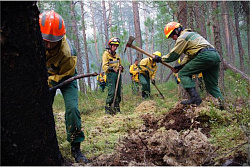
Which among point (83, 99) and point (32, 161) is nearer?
point (32, 161)

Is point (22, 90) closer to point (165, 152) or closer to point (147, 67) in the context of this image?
point (165, 152)

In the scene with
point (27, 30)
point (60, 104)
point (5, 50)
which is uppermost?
point (27, 30)

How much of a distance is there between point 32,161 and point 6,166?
18 centimetres

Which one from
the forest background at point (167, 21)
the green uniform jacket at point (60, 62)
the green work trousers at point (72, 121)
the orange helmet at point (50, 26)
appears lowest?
the green work trousers at point (72, 121)

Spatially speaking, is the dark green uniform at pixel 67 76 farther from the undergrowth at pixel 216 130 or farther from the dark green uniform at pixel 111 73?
the dark green uniform at pixel 111 73

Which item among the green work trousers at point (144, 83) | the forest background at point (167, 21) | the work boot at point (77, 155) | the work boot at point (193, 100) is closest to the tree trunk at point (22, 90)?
the work boot at point (77, 155)

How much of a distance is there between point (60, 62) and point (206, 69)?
2.88 meters

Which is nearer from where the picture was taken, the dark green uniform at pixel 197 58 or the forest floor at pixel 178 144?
the forest floor at pixel 178 144

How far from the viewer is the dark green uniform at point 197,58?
4.10 m

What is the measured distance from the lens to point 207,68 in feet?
13.7

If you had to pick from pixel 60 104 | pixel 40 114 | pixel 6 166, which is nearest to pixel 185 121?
pixel 40 114

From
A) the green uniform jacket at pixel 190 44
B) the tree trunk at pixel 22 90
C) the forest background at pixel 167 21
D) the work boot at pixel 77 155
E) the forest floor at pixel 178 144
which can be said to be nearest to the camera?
the tree trunk at pixel 22 90

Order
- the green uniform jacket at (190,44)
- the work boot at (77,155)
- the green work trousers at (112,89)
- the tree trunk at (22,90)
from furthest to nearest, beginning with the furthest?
the green work trousers at (112,89)
the green uniform jacket at (190,44)
the work boot at (77,155)
the tree trunk at (22,90)

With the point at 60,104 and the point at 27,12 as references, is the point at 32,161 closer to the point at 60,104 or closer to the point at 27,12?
the point at 27,12
